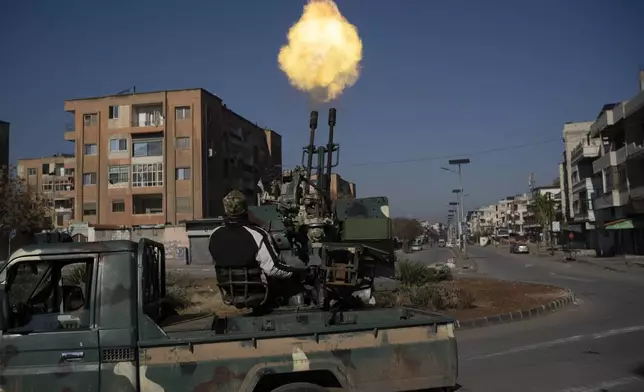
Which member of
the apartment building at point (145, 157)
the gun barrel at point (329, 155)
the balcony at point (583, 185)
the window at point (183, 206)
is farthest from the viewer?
the balcony at point (583, 185)

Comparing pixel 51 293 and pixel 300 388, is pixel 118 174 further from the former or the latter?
pixel 300 388

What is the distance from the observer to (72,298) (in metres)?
4.85

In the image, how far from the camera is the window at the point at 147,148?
58737 mm

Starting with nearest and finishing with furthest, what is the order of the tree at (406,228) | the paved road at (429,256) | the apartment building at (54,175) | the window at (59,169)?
the paved road at (429,256), the apartment building at (54,175), the window at (59,169), the tree at (406,228)

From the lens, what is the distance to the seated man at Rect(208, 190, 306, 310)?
16.9 feet

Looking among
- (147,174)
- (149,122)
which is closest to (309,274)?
(147,174)

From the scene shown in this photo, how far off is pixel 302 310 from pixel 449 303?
1083cm

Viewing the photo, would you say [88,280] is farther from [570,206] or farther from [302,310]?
[570,206]

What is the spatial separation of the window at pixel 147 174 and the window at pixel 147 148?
116 cm

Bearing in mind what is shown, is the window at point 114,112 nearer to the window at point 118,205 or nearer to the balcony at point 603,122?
the window at point 118,205

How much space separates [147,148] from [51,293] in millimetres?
56888

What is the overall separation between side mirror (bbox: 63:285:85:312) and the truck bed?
0.86m

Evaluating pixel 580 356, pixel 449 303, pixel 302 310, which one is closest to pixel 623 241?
pixel 449 303

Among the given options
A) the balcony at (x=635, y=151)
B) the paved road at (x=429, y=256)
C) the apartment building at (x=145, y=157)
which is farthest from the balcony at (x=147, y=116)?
the balcony at (x=635, y=151)
